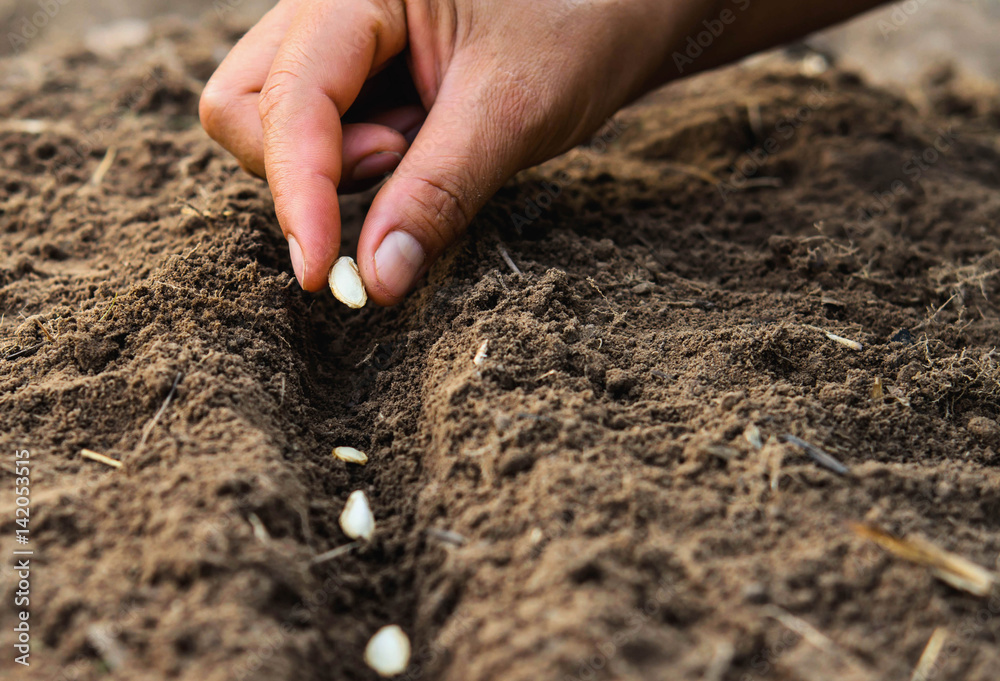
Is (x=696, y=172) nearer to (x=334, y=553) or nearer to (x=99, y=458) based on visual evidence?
(x=334, y=553)

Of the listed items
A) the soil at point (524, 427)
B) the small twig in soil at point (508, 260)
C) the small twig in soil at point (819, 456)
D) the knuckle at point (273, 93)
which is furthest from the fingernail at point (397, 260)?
the small twig in soil at point (819, 456)

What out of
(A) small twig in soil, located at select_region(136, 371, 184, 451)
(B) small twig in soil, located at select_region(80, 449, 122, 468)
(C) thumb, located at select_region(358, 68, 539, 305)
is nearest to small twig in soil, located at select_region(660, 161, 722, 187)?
→ (C) thumb, located at select_region(358, 68, 539, 305)

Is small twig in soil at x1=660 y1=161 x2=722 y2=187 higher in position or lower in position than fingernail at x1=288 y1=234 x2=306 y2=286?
lower

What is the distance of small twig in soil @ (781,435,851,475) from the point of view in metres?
1.28

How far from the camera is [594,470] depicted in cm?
125

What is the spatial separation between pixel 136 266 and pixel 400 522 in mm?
1048

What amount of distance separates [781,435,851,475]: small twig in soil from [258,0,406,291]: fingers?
1.10 m

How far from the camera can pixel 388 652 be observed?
3.74 feet

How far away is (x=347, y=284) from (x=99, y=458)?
642mm

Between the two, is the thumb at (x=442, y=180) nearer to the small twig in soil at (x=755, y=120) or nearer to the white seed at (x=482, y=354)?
the white seed at (x=482, y=354)

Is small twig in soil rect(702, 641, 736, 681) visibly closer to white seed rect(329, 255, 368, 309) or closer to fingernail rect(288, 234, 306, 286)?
white seed rect(329, 255, 368, 309)

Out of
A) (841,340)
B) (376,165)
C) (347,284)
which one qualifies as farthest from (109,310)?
(841,340)

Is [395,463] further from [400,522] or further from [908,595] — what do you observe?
[908,595]

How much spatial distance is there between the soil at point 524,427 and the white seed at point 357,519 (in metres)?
0.02
